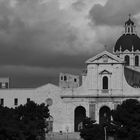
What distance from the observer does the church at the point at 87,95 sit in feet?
459

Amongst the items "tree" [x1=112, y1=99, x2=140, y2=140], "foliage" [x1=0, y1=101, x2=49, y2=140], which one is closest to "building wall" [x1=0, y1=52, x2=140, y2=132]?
"foliage" [x1=0, y1=101, x2=49, y2=140]

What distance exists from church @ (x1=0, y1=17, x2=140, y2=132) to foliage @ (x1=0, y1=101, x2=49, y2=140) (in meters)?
21.2

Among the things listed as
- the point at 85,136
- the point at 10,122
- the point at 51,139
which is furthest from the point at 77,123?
the point at 10,122

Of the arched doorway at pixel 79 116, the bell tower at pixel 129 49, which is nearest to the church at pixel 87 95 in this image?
the arched doorway at pixel 79 116

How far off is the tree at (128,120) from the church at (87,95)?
96.7ft

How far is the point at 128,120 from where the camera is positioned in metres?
105

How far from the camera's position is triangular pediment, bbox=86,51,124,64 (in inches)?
5487

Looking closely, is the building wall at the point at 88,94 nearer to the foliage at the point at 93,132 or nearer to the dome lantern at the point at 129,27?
the dome lantern at the point at 129,27

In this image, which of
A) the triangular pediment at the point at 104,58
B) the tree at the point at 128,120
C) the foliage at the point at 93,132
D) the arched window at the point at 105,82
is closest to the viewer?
the tree at the point at 128,120

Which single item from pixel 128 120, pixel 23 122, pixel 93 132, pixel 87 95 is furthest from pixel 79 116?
pixel 23 122

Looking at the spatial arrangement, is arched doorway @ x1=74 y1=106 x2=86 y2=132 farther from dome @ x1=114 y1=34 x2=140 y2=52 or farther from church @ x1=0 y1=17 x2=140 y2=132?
dome @ x1=114 y1=34 x2=140 y2=52

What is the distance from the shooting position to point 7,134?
282 ft

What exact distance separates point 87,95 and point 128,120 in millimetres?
36290

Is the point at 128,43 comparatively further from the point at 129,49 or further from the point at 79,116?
the point at 79,116
